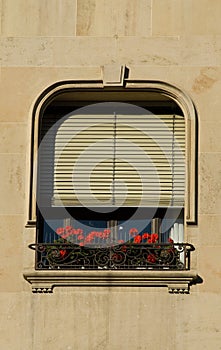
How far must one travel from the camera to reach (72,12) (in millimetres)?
29328

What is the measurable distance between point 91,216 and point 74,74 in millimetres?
2388

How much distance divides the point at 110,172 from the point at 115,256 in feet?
5.75

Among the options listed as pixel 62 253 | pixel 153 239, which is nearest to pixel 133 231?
pixel 153 239

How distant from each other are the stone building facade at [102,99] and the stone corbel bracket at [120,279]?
0.05 feet

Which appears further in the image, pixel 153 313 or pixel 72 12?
pixel 72 12

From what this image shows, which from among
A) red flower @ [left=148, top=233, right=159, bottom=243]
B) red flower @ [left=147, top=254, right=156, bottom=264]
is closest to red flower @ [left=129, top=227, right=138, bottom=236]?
red flower @ [left=148, top=233, right=159, bottom=243]

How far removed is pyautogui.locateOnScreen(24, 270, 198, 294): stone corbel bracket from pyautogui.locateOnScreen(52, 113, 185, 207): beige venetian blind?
5.43ft

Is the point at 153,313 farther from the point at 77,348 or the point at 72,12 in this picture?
the point at 72,12

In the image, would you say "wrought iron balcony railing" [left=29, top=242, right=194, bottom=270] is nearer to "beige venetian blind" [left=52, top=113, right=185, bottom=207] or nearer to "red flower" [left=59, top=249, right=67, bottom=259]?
"red flower" [left=59, top=249, right=67, bottom=259]

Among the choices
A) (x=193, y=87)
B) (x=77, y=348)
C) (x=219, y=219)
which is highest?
(x=193, y=87)

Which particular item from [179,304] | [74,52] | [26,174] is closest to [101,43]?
[74,52]

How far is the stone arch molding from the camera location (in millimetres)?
28156

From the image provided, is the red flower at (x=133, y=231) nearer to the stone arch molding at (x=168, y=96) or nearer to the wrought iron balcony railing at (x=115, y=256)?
the wrought iron balcony railing at (x=115, y=256)

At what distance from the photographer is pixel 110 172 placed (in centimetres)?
2909
